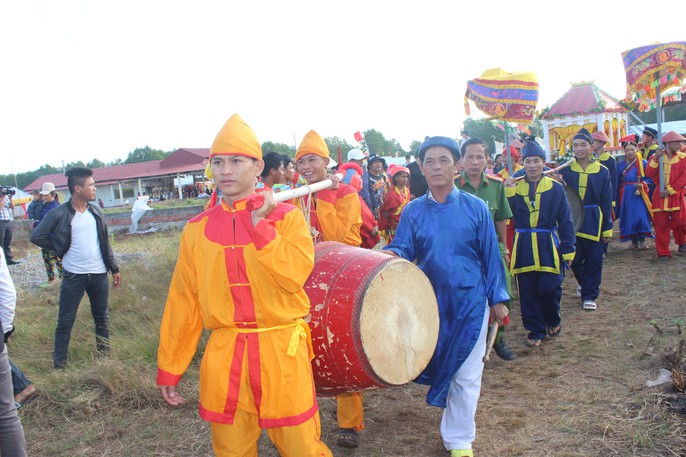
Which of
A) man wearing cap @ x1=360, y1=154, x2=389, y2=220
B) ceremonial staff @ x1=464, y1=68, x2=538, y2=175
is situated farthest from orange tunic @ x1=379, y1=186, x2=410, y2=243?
ceremonial staff @ x1=464, y1=68, x2=538, y2=175

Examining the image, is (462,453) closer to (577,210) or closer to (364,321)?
(364,321)

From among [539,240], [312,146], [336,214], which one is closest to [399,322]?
[336,214]

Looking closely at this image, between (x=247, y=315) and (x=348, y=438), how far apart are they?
1528mm

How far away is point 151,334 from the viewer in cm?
518

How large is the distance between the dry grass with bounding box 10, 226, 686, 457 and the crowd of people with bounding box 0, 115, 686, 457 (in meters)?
0.27

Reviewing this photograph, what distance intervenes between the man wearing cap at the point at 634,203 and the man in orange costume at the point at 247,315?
8183mm

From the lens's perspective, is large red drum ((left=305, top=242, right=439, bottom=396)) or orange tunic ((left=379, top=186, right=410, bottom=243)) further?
orange tunic ((left=379, top=186, right=410, bottom=243))

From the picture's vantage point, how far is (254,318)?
224cm

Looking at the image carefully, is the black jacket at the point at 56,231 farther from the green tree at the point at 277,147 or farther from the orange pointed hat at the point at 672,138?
the green tree at the point at 277,147

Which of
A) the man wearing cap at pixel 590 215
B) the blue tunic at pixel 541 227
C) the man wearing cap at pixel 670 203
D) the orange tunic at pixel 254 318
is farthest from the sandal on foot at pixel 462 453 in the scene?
the man wearing cap at pixel 670 203

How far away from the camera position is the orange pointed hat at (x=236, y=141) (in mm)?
2314

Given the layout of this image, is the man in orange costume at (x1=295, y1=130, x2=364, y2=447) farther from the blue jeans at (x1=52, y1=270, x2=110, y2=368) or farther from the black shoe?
the blue jeans at (x1=52, y1=270, x2=110, y2=368)

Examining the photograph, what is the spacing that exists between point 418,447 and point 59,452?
2398 millimetres

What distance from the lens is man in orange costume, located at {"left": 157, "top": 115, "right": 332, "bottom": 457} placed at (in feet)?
7.24
